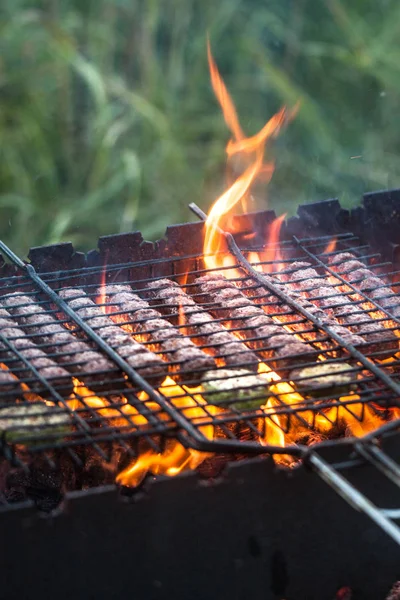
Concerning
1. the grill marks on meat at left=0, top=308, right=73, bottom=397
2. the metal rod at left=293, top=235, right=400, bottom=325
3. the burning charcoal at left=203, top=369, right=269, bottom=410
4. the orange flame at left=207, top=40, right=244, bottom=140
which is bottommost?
the burning charcoal at left=203, top=369, right=269, bottom=410

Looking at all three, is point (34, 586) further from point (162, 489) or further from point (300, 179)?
point (300, 179)

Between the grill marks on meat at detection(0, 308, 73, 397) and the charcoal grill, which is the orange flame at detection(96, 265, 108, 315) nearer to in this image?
the charcoal grill

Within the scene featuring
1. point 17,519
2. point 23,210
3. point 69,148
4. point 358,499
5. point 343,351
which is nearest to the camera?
point 358,499

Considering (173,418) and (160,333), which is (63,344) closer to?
(160,333)

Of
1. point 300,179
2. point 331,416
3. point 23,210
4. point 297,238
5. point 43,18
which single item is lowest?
point 331,416

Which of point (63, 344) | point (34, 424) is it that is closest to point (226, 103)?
point (63, 344)

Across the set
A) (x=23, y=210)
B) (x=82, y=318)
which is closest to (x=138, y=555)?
(x=82, y=318)

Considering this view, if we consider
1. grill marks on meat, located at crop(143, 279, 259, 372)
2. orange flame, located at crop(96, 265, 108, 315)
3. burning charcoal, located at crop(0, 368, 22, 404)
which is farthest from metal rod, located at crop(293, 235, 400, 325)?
burning charcoal, located at crop(0, 368, 22, 404)
